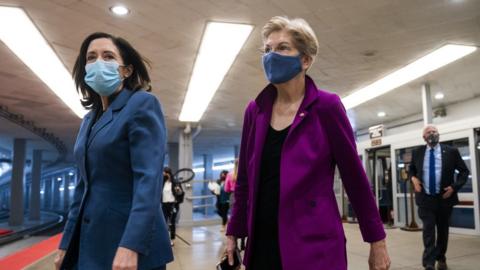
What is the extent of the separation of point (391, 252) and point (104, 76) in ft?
18.6

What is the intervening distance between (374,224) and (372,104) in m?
9.98

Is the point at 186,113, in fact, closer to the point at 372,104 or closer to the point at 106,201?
the point at 372,104

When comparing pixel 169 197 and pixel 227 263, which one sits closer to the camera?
pixel 227 263

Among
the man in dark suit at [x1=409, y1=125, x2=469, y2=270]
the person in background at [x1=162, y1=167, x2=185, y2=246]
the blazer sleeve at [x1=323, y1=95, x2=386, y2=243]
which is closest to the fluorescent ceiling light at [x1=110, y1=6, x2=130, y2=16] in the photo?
the person in background at [x1=162, y1=167, x2=185, y2=246]

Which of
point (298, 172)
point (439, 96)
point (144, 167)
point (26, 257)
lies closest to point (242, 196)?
point (298, 172)

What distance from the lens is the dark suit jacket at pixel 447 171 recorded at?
15.3 feet

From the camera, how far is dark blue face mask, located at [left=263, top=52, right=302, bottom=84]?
1.65 meters

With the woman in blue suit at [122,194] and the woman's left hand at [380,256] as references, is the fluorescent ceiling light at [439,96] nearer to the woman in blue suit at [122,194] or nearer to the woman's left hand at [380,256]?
the woman's left hand at [380,256]

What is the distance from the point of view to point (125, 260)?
128 centimetres

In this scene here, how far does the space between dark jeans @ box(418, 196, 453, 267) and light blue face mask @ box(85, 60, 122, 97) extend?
4051 millimetres

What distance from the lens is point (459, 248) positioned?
6.41 metres

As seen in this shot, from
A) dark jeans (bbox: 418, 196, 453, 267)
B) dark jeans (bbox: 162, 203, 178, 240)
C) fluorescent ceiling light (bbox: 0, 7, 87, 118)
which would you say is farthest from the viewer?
dark jeans (bbox: 162, 203, 178, 240)

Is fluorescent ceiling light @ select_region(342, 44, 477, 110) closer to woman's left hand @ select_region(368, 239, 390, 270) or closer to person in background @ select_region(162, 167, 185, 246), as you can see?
person in background @ select_region(162, 167, 185, 246)

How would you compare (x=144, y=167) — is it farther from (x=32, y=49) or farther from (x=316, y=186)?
(x=32, y=49)
